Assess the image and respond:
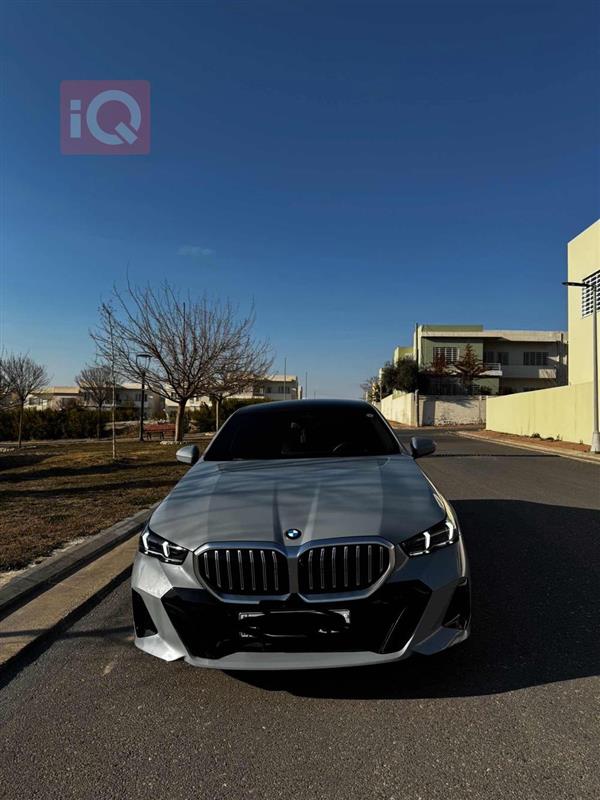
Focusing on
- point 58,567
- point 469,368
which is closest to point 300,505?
point 58,567

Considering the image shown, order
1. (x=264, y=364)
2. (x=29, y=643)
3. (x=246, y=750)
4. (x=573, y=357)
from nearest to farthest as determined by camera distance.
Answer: (x=246, y=750) → (x=29, y=643) → (x=264, y=364) → (x=573, y=357)

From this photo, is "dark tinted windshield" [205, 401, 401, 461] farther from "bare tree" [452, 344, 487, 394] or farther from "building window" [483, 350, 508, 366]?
"building window" [483, 350, 508, 366]

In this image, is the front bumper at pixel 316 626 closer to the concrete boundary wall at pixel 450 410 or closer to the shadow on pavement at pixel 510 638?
the shadow on pavement at pixel 510 638

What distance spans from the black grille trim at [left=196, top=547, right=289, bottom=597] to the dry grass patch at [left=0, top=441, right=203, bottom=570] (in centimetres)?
314

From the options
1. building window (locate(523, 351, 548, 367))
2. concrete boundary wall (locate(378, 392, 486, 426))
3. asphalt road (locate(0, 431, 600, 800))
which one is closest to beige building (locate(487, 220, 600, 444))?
concrete boundary wall (locate(378, 392, 486, 426))

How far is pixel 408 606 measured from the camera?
276 centimetres

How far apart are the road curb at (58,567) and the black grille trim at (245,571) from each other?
2.04 meters

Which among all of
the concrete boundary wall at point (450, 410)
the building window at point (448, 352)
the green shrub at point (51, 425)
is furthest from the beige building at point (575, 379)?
the building window at point (448, 352)

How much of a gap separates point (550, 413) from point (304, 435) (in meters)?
26.5

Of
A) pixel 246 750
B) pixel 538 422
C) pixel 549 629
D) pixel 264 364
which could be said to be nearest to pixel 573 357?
pixel 538 422

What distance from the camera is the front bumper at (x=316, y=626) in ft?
8.87

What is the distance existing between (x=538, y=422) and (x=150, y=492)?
25.5 meters

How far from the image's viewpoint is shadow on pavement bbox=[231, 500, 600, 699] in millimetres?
3029

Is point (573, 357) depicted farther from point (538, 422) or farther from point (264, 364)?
point (264, 364)
